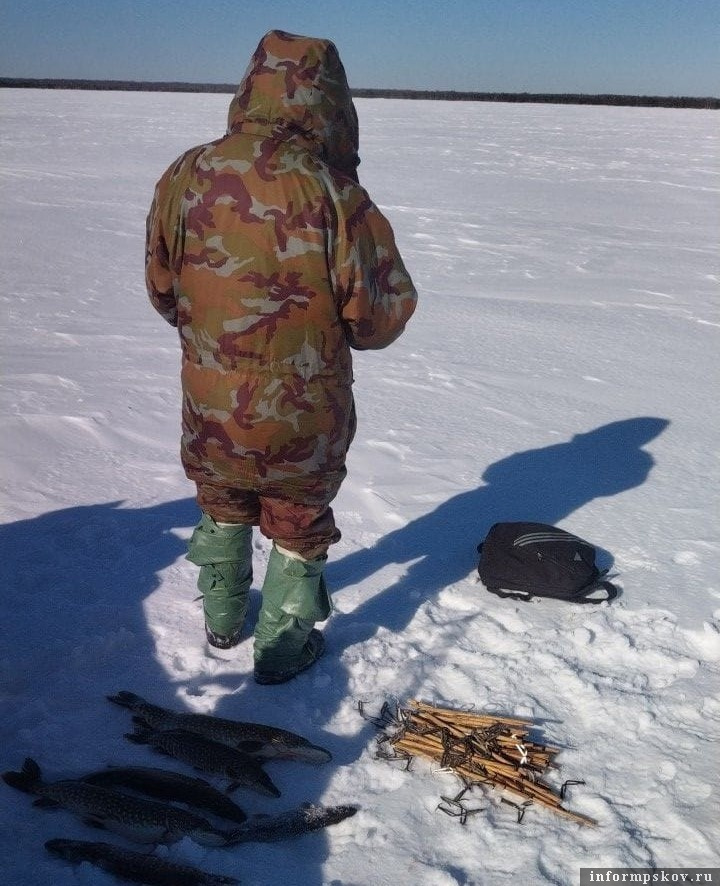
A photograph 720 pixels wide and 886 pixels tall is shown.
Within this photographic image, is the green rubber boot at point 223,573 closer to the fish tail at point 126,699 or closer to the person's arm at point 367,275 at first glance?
the fish tail at point 126,699

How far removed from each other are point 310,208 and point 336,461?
75 centimetres

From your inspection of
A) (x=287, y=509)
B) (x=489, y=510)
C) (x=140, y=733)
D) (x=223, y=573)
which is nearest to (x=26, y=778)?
(x=140, y=733)

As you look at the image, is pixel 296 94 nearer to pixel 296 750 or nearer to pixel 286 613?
pixel 286 613

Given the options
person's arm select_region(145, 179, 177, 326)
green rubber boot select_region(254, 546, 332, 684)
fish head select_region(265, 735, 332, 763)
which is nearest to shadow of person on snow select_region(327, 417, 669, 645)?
green rubber boot select_region(254, 546, 332, 684)

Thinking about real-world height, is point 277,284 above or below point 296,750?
above

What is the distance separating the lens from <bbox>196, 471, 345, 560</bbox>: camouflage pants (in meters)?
2.48

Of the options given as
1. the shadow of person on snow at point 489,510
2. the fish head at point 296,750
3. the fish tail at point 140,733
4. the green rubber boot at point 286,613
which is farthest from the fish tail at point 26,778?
the shadow of person on snow at point 489,510

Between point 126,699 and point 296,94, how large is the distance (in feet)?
5.92

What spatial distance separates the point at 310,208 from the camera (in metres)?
2.13

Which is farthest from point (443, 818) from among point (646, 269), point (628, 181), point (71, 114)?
→ point (71, 114)

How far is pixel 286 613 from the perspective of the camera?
2.59 m

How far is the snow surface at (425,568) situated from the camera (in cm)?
214

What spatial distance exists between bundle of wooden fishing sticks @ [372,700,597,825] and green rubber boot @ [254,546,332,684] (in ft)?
1.21

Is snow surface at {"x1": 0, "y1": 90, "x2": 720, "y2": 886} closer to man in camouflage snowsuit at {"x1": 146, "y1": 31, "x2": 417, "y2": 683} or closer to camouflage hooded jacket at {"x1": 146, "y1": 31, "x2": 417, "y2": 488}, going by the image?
man in camouflage snowsuit at {"x1": 146, "y1": 31, "x2": 417, "y2": 683}
